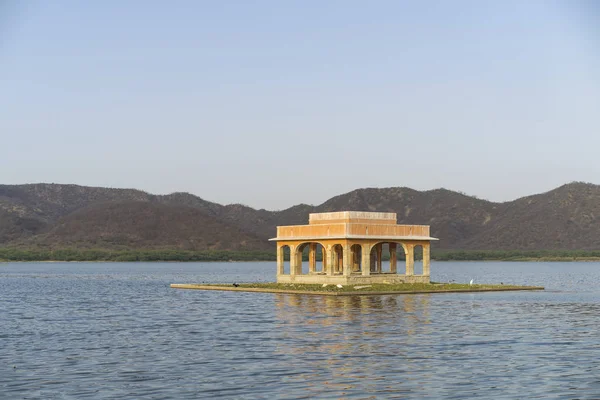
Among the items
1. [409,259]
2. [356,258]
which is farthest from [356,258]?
[409,259]

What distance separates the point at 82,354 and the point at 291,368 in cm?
1067

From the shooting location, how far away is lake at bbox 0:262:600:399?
30.7 m

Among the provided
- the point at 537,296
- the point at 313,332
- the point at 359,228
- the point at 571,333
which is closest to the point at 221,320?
the point at 313,332

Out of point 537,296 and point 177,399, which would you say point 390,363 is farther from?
point 537,296

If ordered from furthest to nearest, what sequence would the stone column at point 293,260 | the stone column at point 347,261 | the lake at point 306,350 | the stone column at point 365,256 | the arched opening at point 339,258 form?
the arched opening at point 339,258 < the stone column at point 293,260 < the stone column at point 365,256 < the stone column at point 347,261 < the lake at point 306,350

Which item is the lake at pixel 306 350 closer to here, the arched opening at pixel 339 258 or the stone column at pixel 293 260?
the stone column at pixel 293 260

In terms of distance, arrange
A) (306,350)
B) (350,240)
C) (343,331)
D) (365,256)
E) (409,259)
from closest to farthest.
A: (306,350) → (343,331) → (350,240) → (365,256) → (409,259)

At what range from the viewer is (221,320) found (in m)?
56.2

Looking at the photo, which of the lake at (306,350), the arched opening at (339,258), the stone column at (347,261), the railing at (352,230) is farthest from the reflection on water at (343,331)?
the arched opening at (339,258)

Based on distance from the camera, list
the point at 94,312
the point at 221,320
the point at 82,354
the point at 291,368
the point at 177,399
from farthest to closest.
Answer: the point at 94,312
the point at 221,320
the point at 82,354
the point at 291,368
the point at 177,399

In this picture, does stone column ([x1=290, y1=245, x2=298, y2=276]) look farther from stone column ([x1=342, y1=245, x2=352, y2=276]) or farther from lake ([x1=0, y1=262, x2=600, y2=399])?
lake ([x1=0, y1=262, x2=600, y2=399])

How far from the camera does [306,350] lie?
4038cm

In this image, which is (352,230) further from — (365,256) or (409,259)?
(409,259)

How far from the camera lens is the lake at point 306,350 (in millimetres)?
30734
